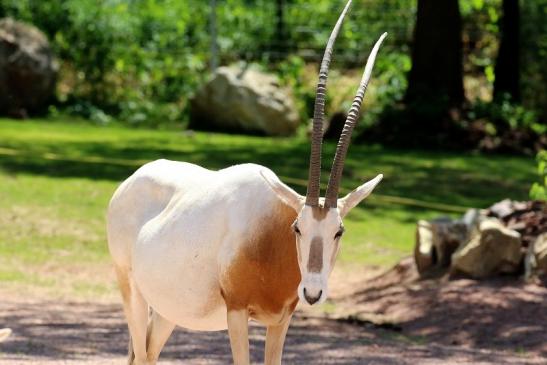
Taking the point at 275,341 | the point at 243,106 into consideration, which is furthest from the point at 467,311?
the point at 243,106

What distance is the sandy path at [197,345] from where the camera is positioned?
8.69m

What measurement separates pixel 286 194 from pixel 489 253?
19.9 ft

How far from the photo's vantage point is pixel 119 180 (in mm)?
16672

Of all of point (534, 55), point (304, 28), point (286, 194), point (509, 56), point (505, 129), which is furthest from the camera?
point (304, 28)

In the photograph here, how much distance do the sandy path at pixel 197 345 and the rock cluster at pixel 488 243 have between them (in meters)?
1.26

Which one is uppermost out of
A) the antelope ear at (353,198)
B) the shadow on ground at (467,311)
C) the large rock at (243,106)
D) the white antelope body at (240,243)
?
the antelope ear at (353,198)

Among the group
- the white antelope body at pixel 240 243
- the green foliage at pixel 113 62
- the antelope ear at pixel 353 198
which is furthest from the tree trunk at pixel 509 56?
the antelope ear at pixel 353 198

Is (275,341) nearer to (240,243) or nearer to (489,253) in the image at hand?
(240,243)

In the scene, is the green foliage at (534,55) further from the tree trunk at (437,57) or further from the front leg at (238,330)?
the front leg at (238,330)

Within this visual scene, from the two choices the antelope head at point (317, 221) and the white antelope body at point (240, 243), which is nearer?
the antelope head at point (317, 221)

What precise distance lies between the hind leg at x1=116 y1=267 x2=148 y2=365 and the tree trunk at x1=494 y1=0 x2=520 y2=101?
55.1ft

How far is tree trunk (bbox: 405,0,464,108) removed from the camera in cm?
2127

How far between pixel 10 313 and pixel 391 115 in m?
12.0

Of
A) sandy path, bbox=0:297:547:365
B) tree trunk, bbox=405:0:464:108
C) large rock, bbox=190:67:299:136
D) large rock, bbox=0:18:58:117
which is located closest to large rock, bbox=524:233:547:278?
sandy path, bbox=0:297:547:365
